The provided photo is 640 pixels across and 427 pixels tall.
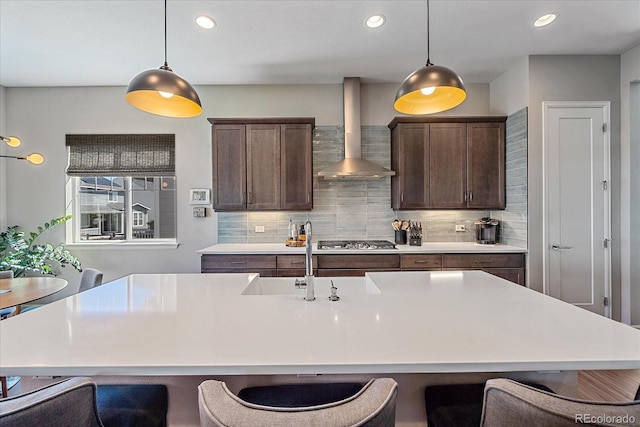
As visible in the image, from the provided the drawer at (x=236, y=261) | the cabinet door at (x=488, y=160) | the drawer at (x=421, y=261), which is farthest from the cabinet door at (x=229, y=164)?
the cabinet door at (x=488, y=160)

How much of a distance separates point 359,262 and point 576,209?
232 centimetres

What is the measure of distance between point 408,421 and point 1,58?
4.72 metres

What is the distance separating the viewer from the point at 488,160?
11.2 feet

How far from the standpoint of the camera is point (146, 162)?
3777mm

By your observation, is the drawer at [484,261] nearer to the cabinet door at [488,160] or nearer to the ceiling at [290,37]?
the cabinet door at [488,160]

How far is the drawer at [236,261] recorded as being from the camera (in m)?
3.15

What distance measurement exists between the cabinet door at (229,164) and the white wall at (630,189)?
13.1ft

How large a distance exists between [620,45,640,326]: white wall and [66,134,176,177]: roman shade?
502 centimetres

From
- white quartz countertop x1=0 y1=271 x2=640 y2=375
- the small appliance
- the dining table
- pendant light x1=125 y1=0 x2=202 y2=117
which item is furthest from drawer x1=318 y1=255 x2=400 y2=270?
the dining table

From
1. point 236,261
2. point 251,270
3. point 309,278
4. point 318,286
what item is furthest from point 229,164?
point 309,278

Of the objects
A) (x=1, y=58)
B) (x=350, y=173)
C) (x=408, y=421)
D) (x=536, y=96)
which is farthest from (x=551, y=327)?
(x=1, y=58)

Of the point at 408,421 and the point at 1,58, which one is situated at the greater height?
the point at 1,58

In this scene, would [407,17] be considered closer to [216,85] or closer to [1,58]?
[216,85]

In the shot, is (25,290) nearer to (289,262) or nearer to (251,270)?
(251,270)
